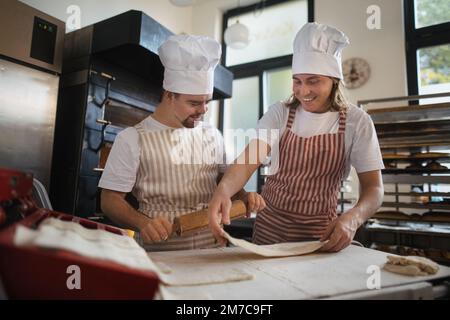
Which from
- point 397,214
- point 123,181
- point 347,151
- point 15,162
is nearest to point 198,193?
point 123,181

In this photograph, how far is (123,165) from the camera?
124 centimetres

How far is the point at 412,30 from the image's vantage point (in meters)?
3.68

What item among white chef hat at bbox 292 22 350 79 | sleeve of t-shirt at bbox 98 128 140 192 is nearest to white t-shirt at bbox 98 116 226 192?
sleeve of t-shirt at bbox 98 128 140 192

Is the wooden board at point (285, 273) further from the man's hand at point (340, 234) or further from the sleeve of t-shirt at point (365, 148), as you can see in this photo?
the sleeve of t-shirt at point (365, 148)

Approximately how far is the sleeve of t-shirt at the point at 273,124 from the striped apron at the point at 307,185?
0.04 metres

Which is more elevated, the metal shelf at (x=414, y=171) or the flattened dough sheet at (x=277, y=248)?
the metal shelf at (x=414, y=171)

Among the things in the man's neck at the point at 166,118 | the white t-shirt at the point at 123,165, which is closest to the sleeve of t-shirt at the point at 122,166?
the white t-shirt at the point at 123,165

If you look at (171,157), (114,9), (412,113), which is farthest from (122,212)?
(114,9)

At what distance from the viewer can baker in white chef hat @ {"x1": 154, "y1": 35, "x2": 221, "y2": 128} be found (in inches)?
52.4

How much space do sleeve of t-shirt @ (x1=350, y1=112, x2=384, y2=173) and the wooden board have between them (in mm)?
330

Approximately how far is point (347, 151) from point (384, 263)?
489mm

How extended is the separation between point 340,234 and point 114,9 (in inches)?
147

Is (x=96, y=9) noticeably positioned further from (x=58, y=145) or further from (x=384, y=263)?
(x=384, y=263)

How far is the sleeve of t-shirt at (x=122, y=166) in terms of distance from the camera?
1225mm
